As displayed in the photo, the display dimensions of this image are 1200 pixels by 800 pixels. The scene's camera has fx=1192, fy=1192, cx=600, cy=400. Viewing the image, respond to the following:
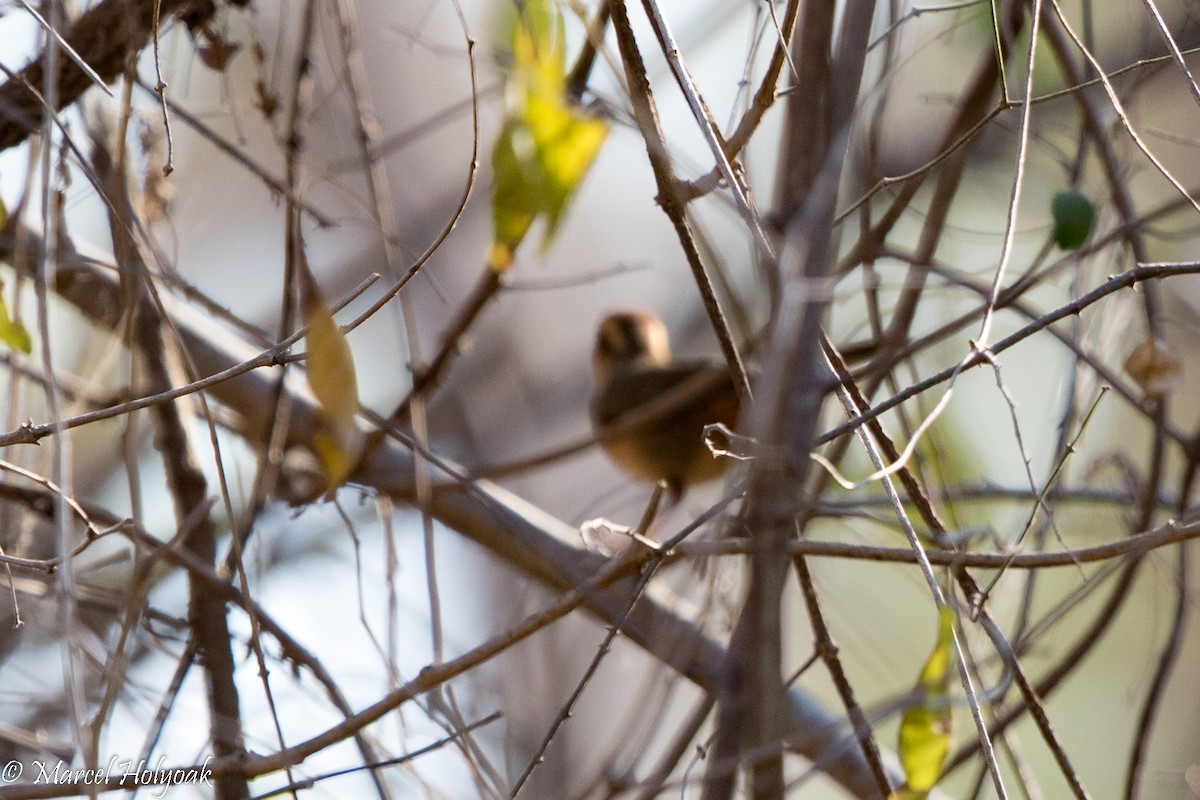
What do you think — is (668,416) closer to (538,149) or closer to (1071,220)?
(1071,220)

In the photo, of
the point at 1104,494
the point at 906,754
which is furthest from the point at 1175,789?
the point at 906,754

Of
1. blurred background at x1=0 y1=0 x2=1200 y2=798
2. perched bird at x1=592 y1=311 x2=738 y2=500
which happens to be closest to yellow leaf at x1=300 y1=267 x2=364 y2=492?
blurred background at x1=0 y1=0 x2=1200 y2=798

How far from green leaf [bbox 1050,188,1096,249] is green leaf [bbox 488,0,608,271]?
0.79 metres

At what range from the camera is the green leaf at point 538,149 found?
103cm

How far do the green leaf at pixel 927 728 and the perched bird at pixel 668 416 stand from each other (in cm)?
177

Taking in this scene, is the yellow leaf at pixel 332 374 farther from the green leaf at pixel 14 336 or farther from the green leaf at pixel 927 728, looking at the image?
the green leaf at pixel 927 728

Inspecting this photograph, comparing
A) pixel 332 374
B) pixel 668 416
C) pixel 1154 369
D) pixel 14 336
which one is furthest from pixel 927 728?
pixel 668 416

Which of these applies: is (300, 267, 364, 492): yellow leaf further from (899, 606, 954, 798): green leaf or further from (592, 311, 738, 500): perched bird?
(592, 311, 738, 500): perched bird

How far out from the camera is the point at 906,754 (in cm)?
103

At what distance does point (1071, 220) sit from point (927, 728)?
0.82m

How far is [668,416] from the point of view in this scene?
3090 millimetres

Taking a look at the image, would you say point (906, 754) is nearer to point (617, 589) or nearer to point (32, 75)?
point (617, 589)

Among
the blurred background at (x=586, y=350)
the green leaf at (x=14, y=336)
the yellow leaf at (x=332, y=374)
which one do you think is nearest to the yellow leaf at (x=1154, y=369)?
the blurred background at (x=586, y=350)

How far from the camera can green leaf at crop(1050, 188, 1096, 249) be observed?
1572mm
